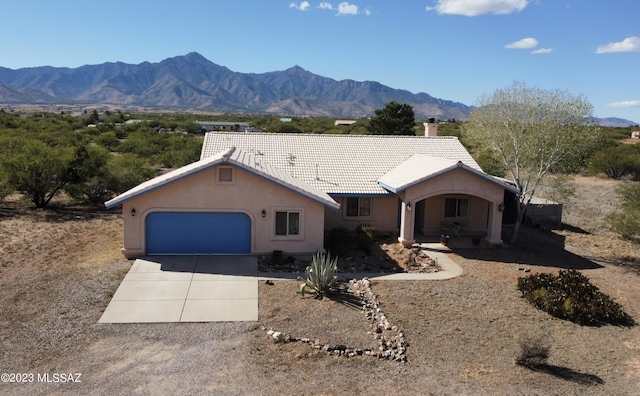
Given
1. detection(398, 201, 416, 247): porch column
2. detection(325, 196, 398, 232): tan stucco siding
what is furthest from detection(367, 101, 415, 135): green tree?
detection(398, 201, 416, 247): porch column

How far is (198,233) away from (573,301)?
11992mm

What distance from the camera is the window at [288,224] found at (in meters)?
18.9

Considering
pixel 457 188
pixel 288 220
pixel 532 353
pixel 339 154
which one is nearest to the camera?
pixel 532 353

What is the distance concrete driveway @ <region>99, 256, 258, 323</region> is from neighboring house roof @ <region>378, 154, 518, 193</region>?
22.0 feet

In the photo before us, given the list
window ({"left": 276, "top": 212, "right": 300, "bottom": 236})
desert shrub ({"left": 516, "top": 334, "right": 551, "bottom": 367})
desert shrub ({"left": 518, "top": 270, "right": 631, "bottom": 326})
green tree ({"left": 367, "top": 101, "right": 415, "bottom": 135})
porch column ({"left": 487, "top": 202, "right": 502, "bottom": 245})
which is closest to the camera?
desert shrub ({"left": 516, "top": 334, "right": 551, "bottom": 367})

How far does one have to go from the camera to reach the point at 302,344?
1195 centimetres

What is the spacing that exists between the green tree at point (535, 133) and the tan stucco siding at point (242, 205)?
9960mm

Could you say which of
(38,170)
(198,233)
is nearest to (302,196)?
(198,233)

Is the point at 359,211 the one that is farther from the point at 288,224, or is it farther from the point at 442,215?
the point at 288,224

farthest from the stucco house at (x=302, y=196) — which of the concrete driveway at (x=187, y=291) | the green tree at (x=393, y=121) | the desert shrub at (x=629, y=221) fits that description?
the green tree at (x=393, y=121)

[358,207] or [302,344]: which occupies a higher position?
[358,207]

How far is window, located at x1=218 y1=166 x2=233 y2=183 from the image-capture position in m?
18.4

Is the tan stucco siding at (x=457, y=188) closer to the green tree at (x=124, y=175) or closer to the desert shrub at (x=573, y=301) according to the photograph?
the desert shrub at (x=573, y=301)

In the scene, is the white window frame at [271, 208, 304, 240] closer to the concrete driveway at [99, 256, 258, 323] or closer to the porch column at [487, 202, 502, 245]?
the concrete driveway at [99, 256, 258, 323]
